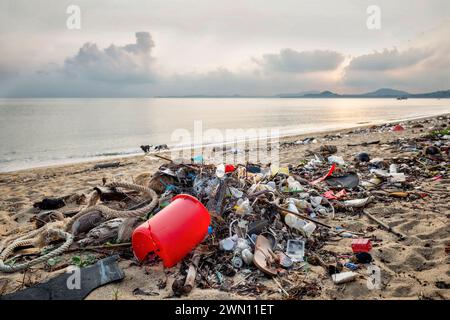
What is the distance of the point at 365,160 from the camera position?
282 inches

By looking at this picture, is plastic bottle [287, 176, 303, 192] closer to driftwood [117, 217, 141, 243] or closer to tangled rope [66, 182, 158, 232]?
tangled rope [66, 182, 158, 232]

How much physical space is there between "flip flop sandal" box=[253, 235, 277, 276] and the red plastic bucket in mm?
634

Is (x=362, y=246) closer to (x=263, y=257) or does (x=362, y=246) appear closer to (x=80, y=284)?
(x=263, y=257)

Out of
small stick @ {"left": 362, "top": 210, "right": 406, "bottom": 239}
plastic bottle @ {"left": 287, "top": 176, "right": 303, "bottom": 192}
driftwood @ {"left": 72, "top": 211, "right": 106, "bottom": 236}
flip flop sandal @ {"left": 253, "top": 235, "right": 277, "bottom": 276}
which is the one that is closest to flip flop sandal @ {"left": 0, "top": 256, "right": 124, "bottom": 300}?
driftwood @ {"left": 72, "top": 211, "right": 106, "bottom": 236}

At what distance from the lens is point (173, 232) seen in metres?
2.94

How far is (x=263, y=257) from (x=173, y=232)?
1.03 m

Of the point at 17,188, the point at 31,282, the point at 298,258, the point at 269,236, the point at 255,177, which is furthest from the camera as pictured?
the point at 17,188

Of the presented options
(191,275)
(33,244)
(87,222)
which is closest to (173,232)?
(191,275)

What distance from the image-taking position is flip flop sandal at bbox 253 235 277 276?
294cm

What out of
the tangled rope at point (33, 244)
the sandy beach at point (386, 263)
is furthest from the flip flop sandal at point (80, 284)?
the tangled rope at point (33, 244)

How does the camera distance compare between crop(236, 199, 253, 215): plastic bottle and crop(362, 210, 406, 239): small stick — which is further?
crop(236, 199, 253, 215): plastic bottle
